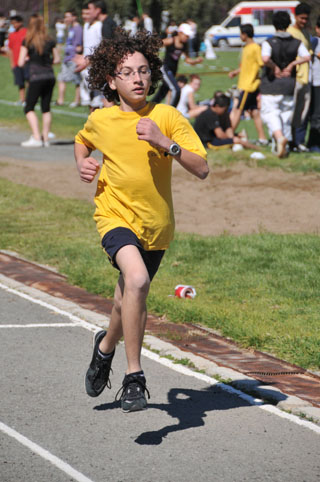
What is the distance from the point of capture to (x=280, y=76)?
1578 centimetres

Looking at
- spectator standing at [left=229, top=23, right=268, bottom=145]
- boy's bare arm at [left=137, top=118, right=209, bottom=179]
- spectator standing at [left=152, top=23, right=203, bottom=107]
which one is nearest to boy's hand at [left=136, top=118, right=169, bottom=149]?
boy's bare arm at [left=137, top=118, right=209, bottom=179]

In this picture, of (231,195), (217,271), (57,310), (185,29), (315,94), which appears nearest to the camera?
(57,310)

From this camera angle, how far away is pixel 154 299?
8.30m

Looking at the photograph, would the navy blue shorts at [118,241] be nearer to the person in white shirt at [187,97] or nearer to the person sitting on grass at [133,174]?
the person sitting on grass at [133,174]

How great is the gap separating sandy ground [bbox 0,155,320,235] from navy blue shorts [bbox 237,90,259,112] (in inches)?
82.1

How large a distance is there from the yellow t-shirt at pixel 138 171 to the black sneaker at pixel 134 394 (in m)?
0.74

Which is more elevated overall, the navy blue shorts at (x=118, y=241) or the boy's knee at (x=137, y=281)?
the navy blue shorts at (x=118, y=241)

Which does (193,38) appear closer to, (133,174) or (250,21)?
(133,174)

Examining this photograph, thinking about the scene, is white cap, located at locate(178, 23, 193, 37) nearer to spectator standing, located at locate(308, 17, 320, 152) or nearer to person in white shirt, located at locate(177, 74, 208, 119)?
person in white shirt, located at locate(177, 74, 208, 119)

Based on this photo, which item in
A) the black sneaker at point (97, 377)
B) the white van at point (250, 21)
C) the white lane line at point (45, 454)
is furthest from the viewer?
the white van at point (250, 21)

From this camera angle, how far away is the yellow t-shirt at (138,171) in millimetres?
5285

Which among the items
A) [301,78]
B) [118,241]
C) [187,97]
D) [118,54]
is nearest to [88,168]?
[118,241]

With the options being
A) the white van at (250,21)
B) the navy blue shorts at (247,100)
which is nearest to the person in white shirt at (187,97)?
the navy blue shorts at (247,100)

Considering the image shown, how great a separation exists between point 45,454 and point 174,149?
1.69 m
